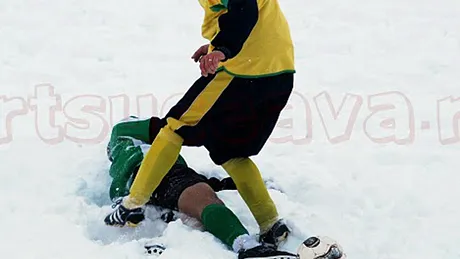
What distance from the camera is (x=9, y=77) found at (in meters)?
4.70

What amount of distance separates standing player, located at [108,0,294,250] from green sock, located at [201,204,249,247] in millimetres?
150

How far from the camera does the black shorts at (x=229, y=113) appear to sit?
2699 mm

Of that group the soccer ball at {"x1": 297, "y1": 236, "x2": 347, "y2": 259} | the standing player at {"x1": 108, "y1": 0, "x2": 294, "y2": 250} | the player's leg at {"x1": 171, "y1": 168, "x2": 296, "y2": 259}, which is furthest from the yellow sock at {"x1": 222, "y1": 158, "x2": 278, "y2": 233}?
the soccer ball at {"x1": 297, "y1": 236, "x2": 347, "y2": 259}

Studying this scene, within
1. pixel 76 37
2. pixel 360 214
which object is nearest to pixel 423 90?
pixel 360 214

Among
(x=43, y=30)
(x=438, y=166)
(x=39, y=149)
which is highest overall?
(x=43, y=30)

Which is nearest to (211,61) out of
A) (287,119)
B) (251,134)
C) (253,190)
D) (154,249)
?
(251,134)

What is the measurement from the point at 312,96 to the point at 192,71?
0.93 meters

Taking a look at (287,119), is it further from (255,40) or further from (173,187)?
(255,40)

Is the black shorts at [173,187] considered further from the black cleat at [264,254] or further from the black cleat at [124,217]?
the black cleat at [264,254]

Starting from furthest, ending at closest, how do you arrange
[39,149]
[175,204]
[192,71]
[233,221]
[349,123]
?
1. [192,71]
2. [349,123]
3. [39,149]
4. [175,204]
5. [233,221]

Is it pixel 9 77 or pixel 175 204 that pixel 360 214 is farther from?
pixel 9 77

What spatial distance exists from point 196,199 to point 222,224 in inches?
9.0

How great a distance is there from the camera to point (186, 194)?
116 inches

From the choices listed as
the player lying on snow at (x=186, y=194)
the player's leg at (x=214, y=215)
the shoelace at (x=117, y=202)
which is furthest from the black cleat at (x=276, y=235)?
the shoelace at (x=117, y=202)
